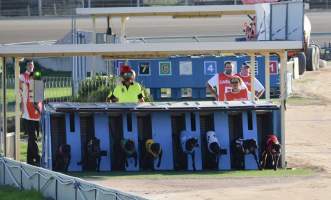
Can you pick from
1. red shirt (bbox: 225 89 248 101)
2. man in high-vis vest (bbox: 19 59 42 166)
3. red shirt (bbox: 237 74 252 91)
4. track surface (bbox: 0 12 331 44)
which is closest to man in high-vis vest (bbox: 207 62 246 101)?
red shirt (bbox: 225 89 248 101)

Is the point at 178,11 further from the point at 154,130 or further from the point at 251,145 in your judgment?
the point at 251,145

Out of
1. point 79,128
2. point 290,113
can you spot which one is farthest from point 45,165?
point 290,113

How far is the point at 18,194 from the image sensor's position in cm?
1309

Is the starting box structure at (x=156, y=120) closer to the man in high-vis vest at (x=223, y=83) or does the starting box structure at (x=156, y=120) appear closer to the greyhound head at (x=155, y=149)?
the greyhound head at (x=155, y=149)

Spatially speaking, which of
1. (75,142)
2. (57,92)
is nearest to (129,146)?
(75,142)

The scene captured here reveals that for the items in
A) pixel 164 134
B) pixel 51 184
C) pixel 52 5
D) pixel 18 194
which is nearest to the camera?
pixel 51 184

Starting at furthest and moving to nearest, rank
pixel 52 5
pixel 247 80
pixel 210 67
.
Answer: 1. pixel 52 5
2. pixel 210 67
3. pixel 247 80

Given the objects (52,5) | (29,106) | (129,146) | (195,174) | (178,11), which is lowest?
(195,174)

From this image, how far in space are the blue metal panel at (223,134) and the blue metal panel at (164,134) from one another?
0.69 meters

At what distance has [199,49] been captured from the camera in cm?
1562

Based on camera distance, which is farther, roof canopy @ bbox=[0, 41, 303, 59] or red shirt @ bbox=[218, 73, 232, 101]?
red shirt @ bbox=[218, 73, 232, 101]

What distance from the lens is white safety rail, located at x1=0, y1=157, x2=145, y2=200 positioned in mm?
11133

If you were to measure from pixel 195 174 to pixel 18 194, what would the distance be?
9.72 ft

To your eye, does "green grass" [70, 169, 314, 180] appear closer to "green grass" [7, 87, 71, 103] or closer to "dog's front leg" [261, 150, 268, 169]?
"dog's front leg" [261, 150, 268, 169]
